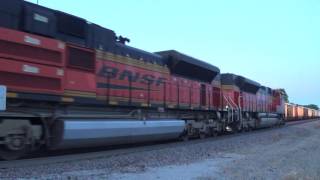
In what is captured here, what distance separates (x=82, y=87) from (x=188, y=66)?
A: 317 inches

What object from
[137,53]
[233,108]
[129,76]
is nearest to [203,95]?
[233,108]

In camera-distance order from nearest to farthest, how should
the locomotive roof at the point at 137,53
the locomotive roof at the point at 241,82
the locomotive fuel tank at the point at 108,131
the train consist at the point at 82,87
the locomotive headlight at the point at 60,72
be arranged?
the train consist at the point at 82,87, the locomotive fuel tank at the point at 108,131, the locomotive headlight at the point at 60,72, the locomotive roof at the point at 137,53, the locomotive roof at the point at 241,82

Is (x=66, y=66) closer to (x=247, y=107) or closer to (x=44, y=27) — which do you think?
(x=44, y=27)

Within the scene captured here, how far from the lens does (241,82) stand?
90.7 feet

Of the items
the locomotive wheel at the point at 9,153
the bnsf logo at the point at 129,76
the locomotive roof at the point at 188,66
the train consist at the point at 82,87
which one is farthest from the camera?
the locomotive roof at the point at 188,66

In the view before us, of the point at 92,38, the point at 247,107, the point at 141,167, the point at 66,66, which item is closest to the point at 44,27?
the point at 66,66

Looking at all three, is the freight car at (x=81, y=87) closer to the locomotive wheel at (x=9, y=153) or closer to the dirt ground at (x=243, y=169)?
the locomotive wheel at (x=9, y=153)

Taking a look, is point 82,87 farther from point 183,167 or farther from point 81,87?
point 183,167

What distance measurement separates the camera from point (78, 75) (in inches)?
491

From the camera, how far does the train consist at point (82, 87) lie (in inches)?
407

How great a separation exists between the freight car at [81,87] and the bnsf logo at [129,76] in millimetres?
34

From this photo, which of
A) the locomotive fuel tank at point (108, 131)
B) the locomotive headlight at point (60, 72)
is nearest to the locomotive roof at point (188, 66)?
the locomotive fuel tank at point (108, 131)

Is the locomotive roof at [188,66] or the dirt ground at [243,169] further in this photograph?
the locomotive roof at [188,66]

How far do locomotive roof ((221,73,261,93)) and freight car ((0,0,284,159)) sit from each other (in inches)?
189
